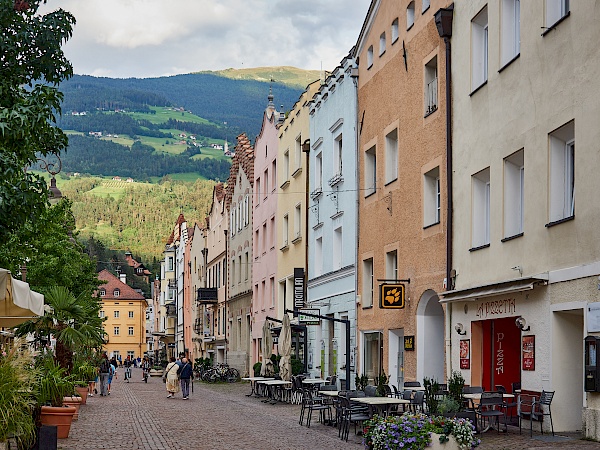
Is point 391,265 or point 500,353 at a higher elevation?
point 391,265

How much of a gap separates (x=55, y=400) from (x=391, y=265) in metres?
13.2

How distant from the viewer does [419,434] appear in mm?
12539

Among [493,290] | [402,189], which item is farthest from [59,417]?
[402,189]

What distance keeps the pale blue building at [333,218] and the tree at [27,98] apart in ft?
61.1

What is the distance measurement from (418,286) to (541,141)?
26.8ft

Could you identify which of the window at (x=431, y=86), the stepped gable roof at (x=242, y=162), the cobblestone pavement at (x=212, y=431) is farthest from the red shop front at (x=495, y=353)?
the stepped gable roof at (x=242, y=162)

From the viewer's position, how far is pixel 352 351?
3306 centimetres

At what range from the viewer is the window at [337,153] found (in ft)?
118

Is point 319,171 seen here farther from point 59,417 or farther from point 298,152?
point 59,417

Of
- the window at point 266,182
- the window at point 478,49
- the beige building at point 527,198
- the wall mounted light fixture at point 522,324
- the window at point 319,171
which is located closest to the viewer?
the beige building at point 527,198

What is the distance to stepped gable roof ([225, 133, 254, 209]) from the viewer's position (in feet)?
183

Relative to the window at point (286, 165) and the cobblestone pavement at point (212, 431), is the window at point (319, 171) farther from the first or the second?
the cobblestone pavement at point (212, 431)

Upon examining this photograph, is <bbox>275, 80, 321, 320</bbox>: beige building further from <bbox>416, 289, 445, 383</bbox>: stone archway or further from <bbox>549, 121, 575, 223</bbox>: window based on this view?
<bbox>549, 121, 575, 223</bbox>: window

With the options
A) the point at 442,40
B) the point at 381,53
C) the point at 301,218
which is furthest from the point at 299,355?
the point at 442,40
